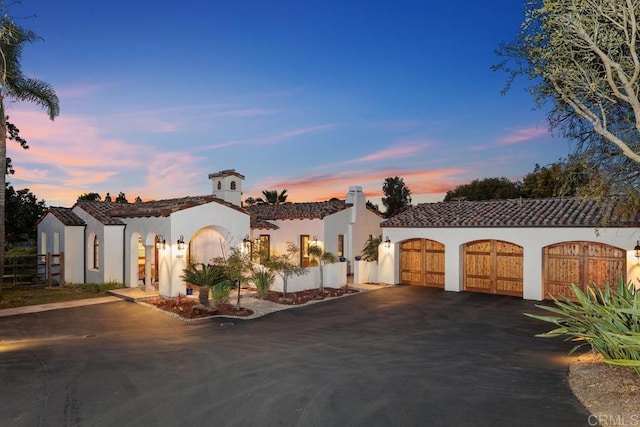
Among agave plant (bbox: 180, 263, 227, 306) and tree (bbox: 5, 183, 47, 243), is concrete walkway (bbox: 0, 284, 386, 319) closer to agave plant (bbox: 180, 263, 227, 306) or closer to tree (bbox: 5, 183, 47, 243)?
agave plant (bbox: 180, 263, 227, 306)

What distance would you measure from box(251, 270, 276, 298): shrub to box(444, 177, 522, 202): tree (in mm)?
33988

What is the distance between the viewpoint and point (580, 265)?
1673cm

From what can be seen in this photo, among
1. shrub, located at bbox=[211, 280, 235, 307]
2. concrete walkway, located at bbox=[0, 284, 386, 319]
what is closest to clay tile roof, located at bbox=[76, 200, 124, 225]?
concrete walkway, located at bbox=[0, 284, 386, 319]

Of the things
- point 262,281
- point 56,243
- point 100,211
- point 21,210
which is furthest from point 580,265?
point 21,210

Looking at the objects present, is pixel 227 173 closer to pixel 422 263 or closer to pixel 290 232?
pixel 290 232

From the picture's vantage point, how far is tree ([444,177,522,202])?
4731 cm

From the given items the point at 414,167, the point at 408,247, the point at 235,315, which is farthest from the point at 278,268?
the point at 414,167

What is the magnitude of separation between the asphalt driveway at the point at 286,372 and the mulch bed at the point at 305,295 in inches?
116

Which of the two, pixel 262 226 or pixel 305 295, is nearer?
pixel 305 295

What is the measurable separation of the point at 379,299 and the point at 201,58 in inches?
516

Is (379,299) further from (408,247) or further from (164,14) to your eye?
(164,14)

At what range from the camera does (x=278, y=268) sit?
1698 cm

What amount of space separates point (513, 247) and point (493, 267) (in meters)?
1.28

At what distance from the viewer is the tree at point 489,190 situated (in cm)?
4731
